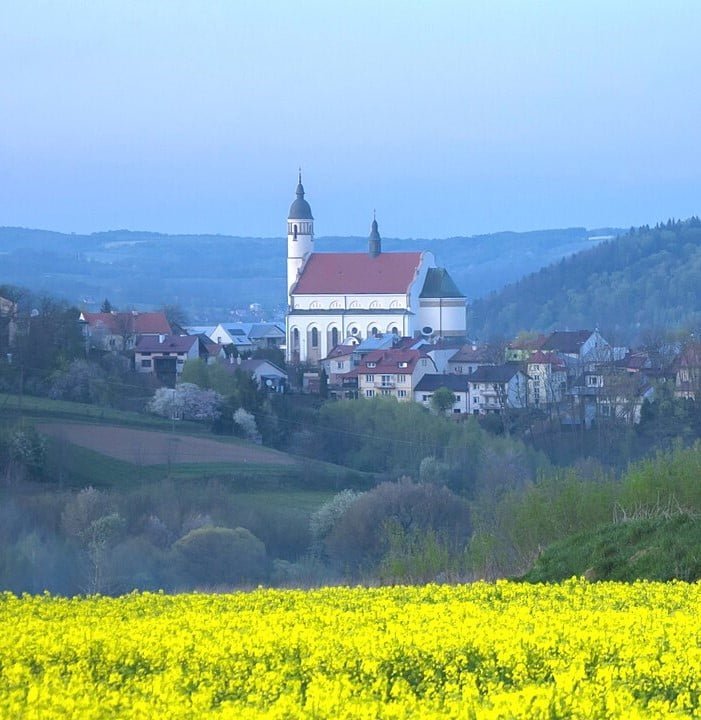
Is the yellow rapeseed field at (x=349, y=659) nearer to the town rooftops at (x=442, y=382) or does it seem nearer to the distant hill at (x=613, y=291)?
the town rooftops at (x=442, y=382)

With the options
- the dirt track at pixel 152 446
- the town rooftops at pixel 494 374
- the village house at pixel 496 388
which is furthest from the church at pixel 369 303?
the dirt track at pixel 152 446

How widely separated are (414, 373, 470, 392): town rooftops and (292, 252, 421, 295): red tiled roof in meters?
21.3

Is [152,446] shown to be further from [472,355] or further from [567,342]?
[567,342]

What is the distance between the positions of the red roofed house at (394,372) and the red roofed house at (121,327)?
471 inches

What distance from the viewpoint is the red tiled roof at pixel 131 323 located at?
298ft

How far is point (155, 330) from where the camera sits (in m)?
95.4

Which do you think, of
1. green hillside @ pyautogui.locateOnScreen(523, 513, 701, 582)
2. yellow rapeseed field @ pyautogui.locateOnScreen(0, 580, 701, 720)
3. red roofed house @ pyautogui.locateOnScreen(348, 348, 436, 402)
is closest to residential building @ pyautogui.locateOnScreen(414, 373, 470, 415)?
red roofed house @ pyautogui.locateOnScreen(348, 348, 436, 402)

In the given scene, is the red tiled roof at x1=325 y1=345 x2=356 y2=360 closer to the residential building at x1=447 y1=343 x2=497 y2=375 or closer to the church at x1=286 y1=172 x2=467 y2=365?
the church at x1=286 y1=172 x2=467 y2=365

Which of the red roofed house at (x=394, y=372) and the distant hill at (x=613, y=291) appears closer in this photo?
the red roofed house at (x=394, y=372)

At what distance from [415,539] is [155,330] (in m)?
63.2

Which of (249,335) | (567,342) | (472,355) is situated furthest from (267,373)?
(249,335)

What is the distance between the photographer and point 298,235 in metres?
110

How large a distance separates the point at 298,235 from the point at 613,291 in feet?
205

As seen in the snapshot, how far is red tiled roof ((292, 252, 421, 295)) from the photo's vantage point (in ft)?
349
